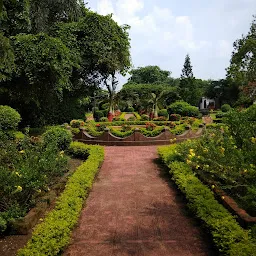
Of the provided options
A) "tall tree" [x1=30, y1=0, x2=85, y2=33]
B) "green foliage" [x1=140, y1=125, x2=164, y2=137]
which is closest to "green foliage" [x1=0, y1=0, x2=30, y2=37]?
"tall tree" [x1=30, y1=0, x2=85, y2=33]

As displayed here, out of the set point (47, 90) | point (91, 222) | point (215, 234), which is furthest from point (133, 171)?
point (47, 90)

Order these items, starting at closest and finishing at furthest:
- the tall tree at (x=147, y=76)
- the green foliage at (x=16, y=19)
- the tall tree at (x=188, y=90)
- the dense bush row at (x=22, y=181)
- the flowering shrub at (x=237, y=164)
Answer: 1. the flowering shrub at (x=237, y=164)
2. the dense bush row at (x=22, y=181)
3. the green foliage at (x=16, y=19)
4. the tall tree at (x=188, y=90)
5. the tall tree at (x=147, y=76)

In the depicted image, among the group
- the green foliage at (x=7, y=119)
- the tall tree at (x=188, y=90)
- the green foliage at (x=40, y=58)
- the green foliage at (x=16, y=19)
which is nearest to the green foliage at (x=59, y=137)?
the green foliage at (x=7, y=119)

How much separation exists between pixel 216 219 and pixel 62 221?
241 centimetres

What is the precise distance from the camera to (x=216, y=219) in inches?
188

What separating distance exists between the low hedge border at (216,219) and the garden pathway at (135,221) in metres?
0.25

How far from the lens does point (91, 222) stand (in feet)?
17.8

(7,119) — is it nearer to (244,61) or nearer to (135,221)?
(135,221)

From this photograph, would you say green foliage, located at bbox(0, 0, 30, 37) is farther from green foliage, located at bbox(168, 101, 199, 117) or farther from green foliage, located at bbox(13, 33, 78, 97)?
green foliage, located at bbox(168, 101, 199, 117)

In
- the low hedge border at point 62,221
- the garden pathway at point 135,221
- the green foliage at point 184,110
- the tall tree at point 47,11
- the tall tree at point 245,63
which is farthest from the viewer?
the green foliage at point 184,110

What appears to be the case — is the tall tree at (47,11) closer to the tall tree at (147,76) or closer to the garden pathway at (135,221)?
the garden pathway at (135,221)

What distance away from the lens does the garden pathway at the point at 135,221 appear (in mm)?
4426

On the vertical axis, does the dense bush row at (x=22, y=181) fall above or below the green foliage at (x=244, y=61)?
below

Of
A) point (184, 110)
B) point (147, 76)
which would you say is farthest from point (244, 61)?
point (147, 76)
